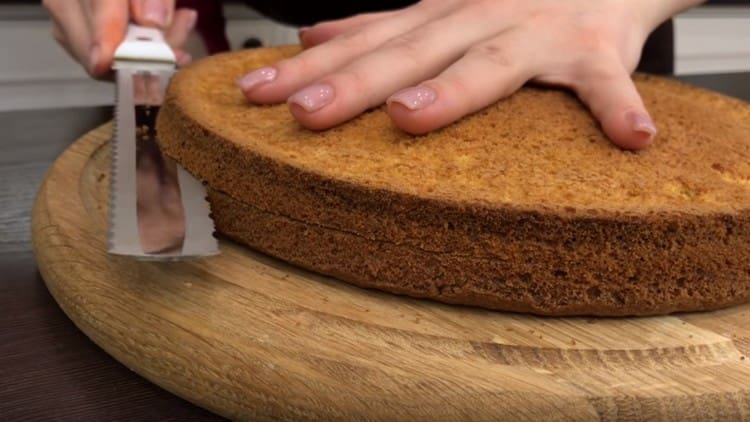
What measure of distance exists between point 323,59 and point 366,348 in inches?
13.4

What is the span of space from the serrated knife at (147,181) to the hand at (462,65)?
0.11m

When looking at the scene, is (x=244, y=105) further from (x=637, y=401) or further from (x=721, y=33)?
(x=721, y=33)

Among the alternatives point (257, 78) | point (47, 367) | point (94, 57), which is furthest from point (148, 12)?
point (47, 367)

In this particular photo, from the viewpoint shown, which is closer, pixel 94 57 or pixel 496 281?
pixel 496 281

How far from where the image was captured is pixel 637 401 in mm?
526

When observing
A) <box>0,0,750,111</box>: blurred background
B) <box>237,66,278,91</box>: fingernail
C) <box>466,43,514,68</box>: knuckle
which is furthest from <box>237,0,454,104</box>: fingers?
<box>0,0,750,111</box>: blurred background

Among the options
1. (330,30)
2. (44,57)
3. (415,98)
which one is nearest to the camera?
(415,98)

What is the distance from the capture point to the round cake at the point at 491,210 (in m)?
0.59

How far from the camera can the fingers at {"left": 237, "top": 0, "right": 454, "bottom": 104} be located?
0.76 metres

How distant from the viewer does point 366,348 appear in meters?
0.56

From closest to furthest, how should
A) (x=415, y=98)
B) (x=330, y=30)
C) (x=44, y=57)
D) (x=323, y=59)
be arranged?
1. (x=415, y=98)
2. (x=323, y=59)
3. (x=330, y=30)
4. (x=44, y=57)

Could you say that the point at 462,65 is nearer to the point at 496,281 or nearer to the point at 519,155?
the point at 519,155

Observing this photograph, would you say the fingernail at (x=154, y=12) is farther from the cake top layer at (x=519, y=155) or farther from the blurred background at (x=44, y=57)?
the blurred background at (x=44, y=57)

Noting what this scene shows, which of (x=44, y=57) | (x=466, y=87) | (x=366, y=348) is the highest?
(x=466, y=87)
